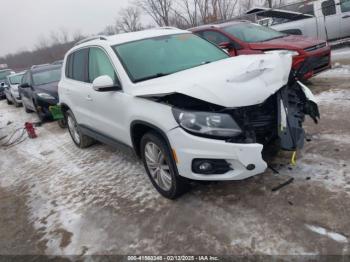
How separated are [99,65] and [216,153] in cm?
238

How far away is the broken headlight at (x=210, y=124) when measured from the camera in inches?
117

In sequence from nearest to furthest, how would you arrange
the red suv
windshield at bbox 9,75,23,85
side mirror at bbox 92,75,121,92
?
side mirror at bbox 92,75,121,92 → the red suv → windshield at bbox 9,75,23,85

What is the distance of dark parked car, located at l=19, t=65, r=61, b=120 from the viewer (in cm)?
920

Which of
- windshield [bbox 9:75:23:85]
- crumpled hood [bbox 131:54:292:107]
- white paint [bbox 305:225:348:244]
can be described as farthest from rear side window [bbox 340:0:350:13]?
windshield [bbox 9:75:23:85]

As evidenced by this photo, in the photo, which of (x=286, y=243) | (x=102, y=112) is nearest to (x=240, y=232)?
(x=286, y=243)

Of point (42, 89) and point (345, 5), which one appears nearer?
point (42, 89)

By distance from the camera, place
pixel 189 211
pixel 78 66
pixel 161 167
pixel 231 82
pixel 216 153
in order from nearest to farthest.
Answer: pixel 216 153
pixel 231 82
pixel 189 211
pixel 161 167
pixel 78 66

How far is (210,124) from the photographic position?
2994 millimetres

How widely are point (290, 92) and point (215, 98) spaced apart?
4.20 ft

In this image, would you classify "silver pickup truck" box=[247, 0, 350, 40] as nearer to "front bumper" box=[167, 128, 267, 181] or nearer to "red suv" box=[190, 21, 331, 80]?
"red suv" box=[190, 21, 331, 80]

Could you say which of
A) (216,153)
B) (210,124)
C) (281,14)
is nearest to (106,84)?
(210,124)

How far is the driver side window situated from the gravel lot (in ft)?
4.61

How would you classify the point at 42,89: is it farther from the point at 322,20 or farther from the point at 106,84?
the point at 322,20

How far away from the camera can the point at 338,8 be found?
11.8 m
